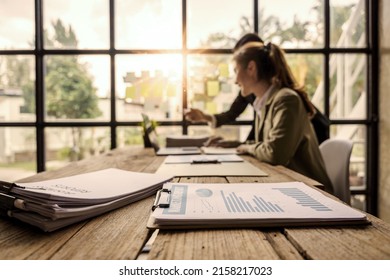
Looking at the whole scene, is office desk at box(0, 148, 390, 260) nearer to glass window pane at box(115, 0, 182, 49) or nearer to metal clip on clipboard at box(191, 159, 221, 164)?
metal clip on clipboard at box(191, 159, 221, 164)

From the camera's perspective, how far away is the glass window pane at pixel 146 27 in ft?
10.4

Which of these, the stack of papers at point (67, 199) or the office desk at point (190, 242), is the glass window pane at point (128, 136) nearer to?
the stack of papers at point (67, 199)

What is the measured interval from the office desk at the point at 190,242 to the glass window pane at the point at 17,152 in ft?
9.16

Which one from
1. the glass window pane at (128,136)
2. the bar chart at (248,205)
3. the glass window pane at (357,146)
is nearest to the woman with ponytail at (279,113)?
the bar chart at (248,205)

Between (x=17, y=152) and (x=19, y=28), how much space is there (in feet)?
3.51

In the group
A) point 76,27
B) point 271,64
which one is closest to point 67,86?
point 76,27

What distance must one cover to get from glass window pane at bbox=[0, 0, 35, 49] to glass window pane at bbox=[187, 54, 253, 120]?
138 centimetres

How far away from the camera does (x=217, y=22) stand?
3.22 metres

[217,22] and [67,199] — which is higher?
[217,22]

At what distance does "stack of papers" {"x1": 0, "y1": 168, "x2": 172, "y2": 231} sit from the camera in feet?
1.96

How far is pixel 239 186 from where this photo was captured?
0.89m

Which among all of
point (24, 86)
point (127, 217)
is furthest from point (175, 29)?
point (127, 217)

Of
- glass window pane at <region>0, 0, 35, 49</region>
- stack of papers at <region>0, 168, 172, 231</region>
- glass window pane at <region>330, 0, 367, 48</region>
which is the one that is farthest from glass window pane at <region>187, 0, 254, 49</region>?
stack of papers at <region>0, 168, 172, 231</region>

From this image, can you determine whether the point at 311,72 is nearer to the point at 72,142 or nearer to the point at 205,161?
the point at 205,161
